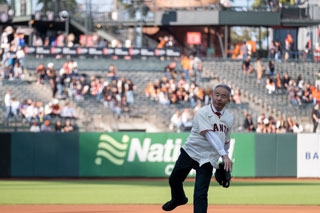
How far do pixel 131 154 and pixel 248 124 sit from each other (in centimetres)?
702

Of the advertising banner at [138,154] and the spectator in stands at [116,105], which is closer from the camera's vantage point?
the advertising banner at [138,154]

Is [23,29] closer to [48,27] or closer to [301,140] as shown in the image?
[48,27]

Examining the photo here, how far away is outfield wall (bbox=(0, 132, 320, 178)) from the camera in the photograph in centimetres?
2859

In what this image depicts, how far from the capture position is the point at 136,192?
22.4m

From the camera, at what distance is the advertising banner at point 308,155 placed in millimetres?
29219

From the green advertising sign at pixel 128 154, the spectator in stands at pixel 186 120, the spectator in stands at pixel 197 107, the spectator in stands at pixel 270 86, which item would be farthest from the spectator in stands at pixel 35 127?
the spectator in stands at pixel 270 86

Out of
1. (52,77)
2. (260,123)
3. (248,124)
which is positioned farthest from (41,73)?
(260,123)

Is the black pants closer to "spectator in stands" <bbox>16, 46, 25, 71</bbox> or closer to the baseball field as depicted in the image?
the baseball field

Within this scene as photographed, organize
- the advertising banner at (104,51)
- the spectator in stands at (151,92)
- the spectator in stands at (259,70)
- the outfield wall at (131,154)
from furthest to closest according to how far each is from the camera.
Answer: the spectator in stands at (259,70) < the advertising banner at (104,51) < the spectator in stands at (151,92) < the outfield wall at (131,154)

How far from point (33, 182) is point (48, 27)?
19.8 meters

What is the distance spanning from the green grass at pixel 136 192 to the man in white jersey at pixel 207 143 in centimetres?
757

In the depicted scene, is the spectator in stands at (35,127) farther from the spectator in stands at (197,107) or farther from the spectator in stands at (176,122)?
the spectator in stands at (197,107)

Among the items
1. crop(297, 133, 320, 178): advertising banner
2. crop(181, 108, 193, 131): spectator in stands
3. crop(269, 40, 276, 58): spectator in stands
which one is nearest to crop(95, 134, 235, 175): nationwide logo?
crop(297, 133, 320, 178): advertising banner

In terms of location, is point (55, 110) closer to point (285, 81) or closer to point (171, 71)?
point (171, 71)
